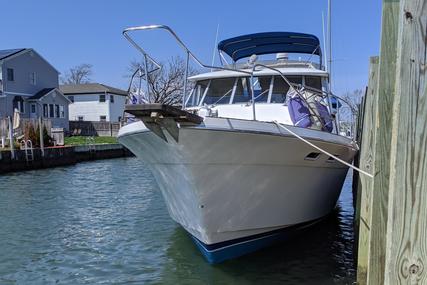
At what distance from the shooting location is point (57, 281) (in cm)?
721

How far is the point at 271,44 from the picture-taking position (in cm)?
1110

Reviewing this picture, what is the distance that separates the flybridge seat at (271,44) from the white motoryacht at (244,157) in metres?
1.84

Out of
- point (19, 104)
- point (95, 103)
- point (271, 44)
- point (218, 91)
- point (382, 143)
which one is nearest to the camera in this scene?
point (382, 143)

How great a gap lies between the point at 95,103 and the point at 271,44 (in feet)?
168

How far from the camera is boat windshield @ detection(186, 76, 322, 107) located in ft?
28.9

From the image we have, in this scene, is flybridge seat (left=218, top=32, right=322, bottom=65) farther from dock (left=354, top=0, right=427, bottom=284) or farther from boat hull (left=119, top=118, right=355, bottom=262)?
dock (left=354, top=0, right=427, bottom=284)

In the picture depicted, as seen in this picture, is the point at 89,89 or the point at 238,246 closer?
the point at 238,246

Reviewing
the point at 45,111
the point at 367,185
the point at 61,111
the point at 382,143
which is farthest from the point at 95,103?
the point at 382,143

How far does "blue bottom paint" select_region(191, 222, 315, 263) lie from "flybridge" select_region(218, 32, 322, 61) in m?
4.85

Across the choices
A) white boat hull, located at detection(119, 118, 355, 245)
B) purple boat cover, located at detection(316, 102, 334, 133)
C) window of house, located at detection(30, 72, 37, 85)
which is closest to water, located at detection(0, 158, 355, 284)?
white boat hull, located at detection(119, 118, 355, 245)

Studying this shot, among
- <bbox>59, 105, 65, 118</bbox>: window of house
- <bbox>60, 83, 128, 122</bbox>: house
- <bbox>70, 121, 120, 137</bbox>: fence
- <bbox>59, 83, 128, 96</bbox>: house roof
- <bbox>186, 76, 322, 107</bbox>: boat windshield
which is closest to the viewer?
<bbox>186, 76, 322, 107</bbox>: boat windshield

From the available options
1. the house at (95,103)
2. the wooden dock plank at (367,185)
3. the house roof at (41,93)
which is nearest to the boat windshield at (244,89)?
the wooden dock plank at (367,185)

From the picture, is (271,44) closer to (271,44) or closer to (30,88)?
(271,44)

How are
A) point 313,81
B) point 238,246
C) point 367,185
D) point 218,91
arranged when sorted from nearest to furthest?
1. point 367,185
2. point 238,246
3. point 313,81
4. point 218,91
